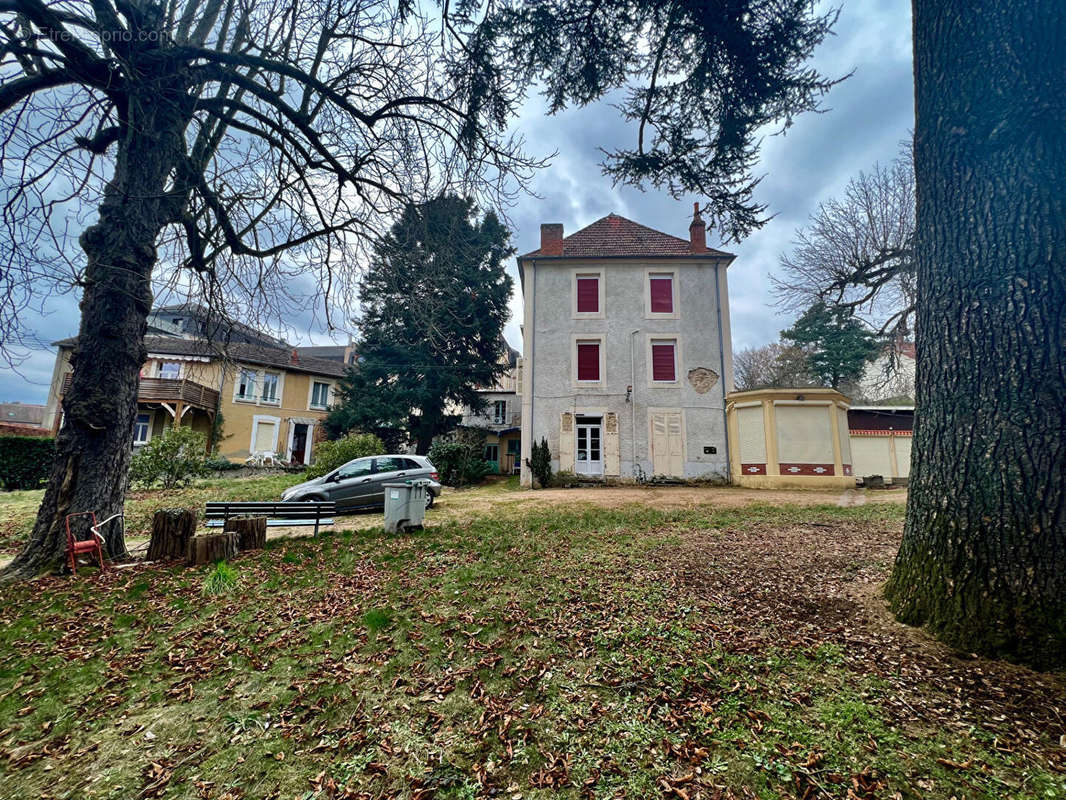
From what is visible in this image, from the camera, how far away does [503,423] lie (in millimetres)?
27938

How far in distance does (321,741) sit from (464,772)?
2.84ft

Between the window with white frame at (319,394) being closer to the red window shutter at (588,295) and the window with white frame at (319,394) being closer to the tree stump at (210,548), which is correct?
the red window shutter at (588,295)

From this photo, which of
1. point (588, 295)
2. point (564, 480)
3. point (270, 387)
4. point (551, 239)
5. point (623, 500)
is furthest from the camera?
point (270, 387)

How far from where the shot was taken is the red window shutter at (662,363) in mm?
16609

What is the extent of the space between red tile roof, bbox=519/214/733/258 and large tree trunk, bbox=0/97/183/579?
1315cm

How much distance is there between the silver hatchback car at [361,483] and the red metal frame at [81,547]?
4.77 metres

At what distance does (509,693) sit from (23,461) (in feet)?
65.0

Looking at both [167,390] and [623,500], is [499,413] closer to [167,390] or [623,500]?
[167,390]

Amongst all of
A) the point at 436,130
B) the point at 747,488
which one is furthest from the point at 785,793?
the point at 747,488

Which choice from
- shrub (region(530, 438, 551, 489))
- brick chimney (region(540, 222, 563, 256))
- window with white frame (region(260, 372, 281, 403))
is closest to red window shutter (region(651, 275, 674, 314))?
brick chimney (region(540, 222, 563, 256))

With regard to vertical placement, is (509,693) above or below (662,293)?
below

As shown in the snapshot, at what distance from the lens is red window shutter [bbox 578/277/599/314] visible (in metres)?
17.2

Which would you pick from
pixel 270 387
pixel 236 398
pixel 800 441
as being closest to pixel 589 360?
pixel 800 441

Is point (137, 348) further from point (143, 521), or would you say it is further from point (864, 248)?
point (864, 248)
